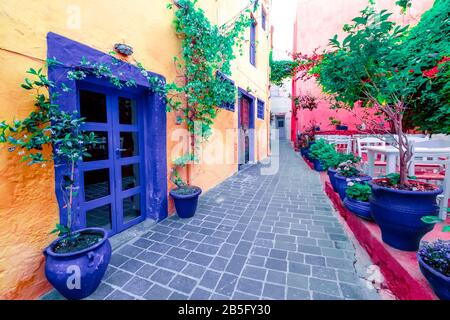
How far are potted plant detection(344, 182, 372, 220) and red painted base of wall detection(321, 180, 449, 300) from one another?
0.35 feet

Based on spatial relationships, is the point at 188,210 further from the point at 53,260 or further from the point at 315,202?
the point at 315,202

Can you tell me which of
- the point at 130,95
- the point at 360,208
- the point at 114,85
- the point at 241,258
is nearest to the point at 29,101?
the point at 114,85

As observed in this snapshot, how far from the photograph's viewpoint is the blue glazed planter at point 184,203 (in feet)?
10.7

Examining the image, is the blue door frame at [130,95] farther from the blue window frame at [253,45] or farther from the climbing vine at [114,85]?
the blue window frame at [253,45]

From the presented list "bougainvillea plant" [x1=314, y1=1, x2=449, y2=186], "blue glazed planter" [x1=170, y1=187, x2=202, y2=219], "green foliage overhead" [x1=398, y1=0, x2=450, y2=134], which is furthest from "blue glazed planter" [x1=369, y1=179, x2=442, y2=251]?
"blue glazed planter" [x1=170, y1=187, x2=202, y2=219]

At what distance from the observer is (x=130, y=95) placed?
2986 millimetres

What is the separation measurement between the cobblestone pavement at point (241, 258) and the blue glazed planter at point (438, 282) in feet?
1.60

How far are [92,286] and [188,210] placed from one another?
1.70 metres

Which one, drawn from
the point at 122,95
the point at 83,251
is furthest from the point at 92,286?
the point at 122,95

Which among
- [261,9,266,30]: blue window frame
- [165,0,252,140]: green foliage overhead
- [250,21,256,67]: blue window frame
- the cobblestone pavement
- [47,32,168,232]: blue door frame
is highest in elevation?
[261,9,266,30]: blue window frame

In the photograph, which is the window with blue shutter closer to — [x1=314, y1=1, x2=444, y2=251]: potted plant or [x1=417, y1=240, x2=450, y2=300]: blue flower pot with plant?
[x1=314, y1=1, x2=444, y2=251]: potted plant

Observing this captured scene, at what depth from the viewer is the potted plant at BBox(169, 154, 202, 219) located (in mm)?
3293

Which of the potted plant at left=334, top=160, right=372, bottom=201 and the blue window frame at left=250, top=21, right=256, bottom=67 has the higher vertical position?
the blue window frame at left=250, top=21, right=256, bottom=67
